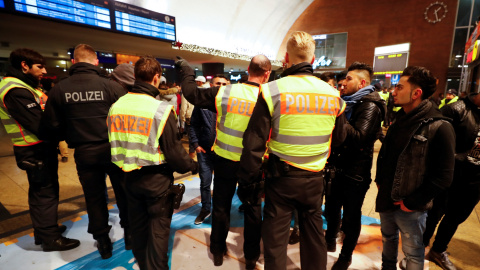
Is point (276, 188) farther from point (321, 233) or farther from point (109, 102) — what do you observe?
point (109, 102)

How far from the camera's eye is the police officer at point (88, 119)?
2014mm

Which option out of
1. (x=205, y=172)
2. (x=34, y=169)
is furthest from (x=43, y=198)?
(x=205, y=172)

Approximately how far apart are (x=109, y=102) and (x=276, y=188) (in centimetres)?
166

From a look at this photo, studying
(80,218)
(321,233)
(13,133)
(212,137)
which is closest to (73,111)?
(13,133)

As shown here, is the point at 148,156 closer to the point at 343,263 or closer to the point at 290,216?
the point at 290,216

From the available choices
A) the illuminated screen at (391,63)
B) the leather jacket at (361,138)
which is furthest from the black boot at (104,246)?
the illuminated screen at (391,63)

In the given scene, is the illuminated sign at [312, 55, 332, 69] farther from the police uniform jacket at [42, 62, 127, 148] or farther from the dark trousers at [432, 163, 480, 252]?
the police uniform jacket at [42, 62, 127, 148]

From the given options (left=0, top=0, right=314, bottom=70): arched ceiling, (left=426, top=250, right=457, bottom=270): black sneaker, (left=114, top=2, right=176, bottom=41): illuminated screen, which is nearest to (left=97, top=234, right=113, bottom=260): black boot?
(left=426, top=250, right=457, bottom=270): black sneaker

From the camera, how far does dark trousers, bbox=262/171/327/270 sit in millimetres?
1552

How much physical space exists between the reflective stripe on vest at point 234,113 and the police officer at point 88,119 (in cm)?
100

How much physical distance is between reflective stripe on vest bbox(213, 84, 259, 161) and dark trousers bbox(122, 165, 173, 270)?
0.52m

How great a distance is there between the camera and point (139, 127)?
1.65m

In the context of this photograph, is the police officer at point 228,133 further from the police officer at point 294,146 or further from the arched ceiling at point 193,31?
the arched ceiling at point 193,31

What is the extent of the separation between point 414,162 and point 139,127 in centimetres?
187
